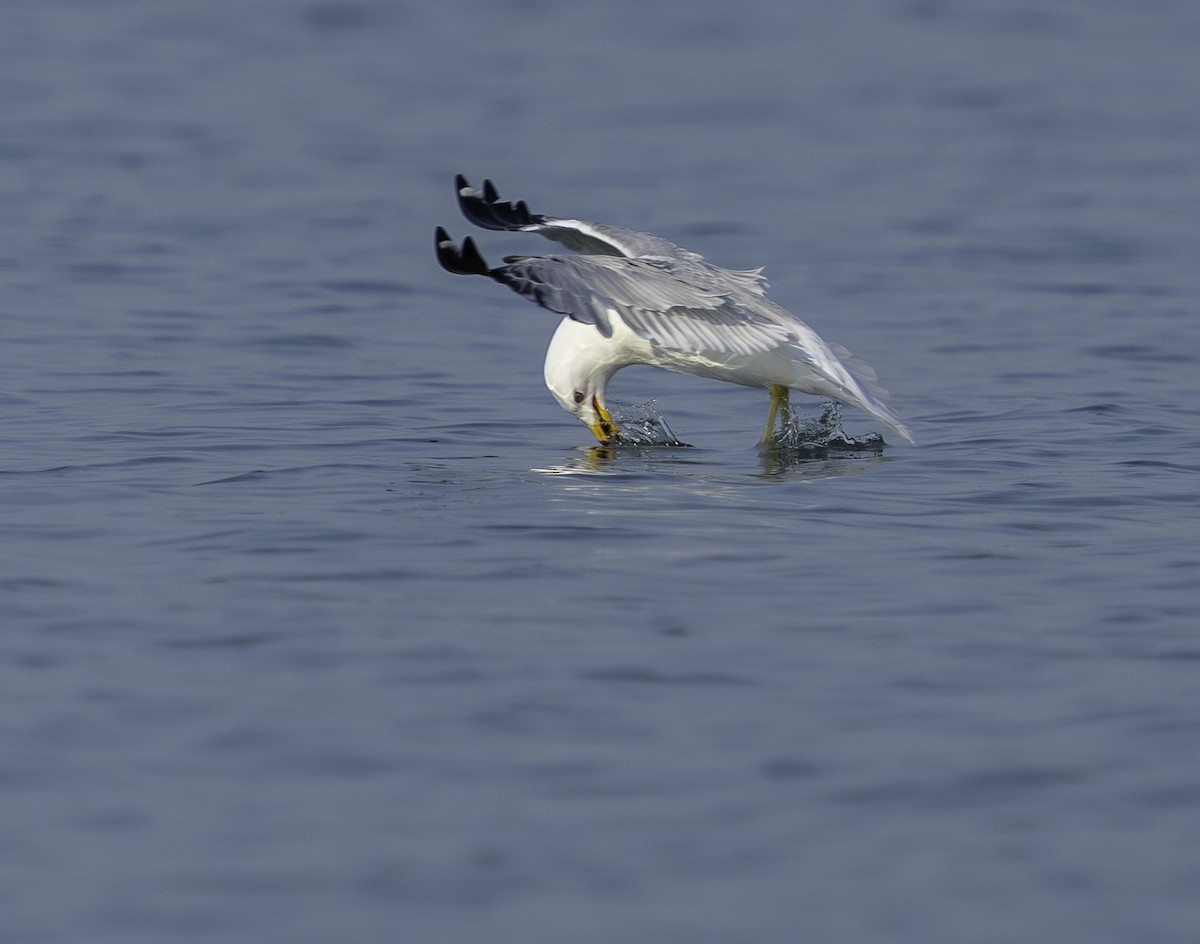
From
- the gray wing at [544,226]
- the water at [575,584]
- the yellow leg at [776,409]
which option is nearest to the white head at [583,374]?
the water at [575,584]

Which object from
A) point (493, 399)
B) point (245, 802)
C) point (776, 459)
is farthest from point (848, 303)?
point (245, 802)

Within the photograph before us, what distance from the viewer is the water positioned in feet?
15.5

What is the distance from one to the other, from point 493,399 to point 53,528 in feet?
13.5

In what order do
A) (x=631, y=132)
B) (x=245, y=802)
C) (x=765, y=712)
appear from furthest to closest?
(x=631, y=132), (x=765, y=712), (x=245, y=802)

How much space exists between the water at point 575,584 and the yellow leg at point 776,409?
0.38ft

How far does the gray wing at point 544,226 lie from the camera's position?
400 inches

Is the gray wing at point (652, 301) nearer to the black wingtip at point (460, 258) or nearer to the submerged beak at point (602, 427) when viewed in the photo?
the black wingtip at point (460, 258)

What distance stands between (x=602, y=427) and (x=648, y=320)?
1143mm

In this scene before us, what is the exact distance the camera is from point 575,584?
7.22 metres

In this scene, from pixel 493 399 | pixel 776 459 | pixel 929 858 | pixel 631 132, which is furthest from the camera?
pixel 631 132

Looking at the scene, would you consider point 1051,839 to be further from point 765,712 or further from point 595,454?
point 595,454

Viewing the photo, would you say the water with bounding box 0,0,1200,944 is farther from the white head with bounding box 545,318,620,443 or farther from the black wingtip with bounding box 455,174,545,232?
the black wingtip with bounding box 455,174,545,232

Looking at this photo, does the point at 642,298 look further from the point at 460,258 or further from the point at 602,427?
the point at 602,427

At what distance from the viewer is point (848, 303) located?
15.2 metres
